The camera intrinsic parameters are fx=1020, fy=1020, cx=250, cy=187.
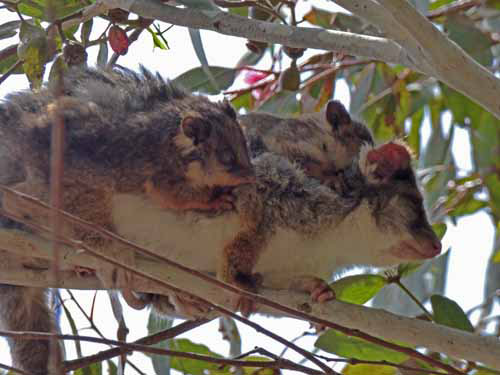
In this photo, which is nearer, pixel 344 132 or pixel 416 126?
pixel 344 132

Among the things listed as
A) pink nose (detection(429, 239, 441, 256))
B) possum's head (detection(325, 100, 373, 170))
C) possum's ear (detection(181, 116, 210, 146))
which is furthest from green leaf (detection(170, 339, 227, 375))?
possum's head (detection(325, 100, 373, 170))

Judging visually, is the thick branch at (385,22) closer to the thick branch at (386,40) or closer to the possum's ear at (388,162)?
the thick branch at (386,40)

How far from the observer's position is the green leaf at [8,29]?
5523 mm

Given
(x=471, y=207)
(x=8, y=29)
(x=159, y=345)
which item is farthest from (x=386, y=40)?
(x=471, y=207)

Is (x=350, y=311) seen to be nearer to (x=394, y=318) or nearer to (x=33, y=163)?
(x=394, y=318)

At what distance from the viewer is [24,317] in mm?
5586

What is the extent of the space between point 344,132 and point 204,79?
3.54ft

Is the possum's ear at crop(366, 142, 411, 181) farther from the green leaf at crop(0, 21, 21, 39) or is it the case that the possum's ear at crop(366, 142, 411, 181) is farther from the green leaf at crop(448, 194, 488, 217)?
the green leaf at crop(448, 194, 488, 217)

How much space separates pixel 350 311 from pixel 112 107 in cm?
175

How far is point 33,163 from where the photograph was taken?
5219 millimetres

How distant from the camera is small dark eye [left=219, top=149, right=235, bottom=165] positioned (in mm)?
5547

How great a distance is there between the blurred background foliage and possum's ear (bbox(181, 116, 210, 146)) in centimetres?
24

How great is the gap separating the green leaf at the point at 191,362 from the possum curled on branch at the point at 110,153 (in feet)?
2.76

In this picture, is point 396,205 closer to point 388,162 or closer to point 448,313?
point 388,162
